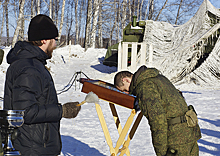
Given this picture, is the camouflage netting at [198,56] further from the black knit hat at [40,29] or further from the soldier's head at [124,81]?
the black knit hat at [40,29]

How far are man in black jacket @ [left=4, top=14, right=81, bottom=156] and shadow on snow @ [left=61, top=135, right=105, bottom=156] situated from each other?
89.0 inches

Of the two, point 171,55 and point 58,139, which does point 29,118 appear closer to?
point 58,139

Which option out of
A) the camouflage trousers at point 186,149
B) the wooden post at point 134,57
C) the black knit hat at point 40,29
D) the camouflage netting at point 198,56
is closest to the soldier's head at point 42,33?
the black knit hat at point 40,29

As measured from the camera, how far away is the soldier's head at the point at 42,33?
1764 millimetres

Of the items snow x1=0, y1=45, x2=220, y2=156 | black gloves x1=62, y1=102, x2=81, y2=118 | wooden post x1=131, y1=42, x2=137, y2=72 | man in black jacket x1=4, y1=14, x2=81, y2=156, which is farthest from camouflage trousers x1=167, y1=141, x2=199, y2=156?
wooden post x1=131, y1=42, x2=137, y2=72

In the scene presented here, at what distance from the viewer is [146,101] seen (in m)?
2.12

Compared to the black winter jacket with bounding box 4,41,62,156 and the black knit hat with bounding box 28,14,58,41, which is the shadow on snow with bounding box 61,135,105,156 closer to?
the black winter jacket with bounding box 4,41,62,156

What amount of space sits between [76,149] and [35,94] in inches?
107

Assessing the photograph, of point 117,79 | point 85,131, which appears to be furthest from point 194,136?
point 85,131

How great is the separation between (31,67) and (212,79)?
9742mm

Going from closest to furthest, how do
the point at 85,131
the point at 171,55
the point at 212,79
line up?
1. the point at 85,131
2. the point at 212,79
3. the point at 171,55

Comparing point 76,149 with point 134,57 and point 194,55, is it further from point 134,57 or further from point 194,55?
→ point 194,55

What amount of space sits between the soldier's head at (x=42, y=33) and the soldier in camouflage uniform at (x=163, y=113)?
2.94ft

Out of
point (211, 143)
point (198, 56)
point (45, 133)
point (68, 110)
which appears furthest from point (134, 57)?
point (45, 133)
